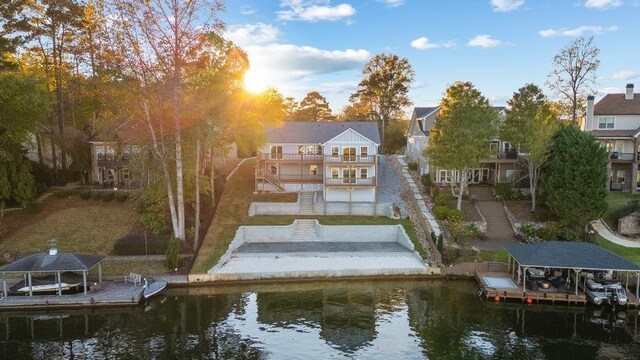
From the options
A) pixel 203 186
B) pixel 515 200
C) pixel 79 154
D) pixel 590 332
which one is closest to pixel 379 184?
pixel 515 200

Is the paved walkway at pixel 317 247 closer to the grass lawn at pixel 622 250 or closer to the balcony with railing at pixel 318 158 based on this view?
the balcony with railing at pixel 318 158

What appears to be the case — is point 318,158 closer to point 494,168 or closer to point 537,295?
point 494,168

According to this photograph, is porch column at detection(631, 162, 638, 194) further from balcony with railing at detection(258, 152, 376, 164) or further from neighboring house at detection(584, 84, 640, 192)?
balcony with railing at detection(258, 152, 376, 164)

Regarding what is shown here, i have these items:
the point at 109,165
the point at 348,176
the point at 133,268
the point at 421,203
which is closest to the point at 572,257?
the point at 421,203

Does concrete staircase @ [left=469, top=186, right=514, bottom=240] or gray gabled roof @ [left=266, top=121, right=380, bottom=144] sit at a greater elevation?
gray gabled roof @ [left=266, top=121, right=380, bottom=144]

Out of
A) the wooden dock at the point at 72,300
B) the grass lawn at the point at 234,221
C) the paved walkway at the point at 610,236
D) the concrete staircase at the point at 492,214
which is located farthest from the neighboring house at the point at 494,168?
the wooden dock at the point at 72,300

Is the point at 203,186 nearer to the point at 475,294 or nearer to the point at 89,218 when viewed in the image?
the point at 89,218

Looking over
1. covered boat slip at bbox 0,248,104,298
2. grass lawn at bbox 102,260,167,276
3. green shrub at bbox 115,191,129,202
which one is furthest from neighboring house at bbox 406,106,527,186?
covered boat slip at bbox 0,248,104,298
